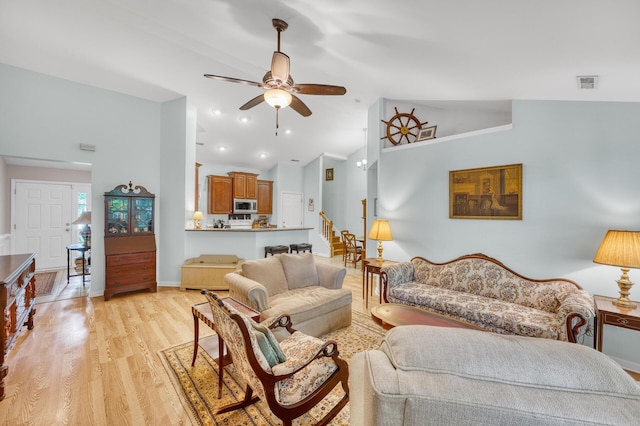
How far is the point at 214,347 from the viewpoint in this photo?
238 centimetres

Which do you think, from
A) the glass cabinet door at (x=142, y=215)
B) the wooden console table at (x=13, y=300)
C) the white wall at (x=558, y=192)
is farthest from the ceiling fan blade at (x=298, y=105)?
the glass cabinet door at (x=142, y=215)

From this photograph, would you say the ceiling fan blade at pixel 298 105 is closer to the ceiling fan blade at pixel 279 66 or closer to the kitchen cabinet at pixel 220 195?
the ceiling fan blade at pixel 279 66

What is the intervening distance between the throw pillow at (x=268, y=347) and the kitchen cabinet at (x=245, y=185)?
6.82 metres

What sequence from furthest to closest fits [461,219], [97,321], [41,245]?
[41,245], [461,219], [97,321]

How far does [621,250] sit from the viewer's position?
7.68ft

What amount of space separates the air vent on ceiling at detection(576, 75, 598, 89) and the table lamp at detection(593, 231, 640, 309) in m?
1.35

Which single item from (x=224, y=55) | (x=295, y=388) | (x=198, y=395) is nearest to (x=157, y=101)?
(x=224, y=55)

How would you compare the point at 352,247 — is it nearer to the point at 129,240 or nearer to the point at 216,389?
the point at 129,240

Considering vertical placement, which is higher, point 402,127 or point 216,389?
point 402,127

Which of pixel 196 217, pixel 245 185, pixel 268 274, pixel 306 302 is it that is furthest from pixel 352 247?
pixel 306 302

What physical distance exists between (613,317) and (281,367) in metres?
2.74

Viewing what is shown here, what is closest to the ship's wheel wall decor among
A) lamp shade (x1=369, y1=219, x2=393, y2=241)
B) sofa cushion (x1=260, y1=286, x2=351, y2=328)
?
lamp shade (x1=369, y1=219, x2=393, y2=241)

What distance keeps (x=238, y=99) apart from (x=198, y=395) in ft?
15.2

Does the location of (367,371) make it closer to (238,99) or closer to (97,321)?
(97,321)
